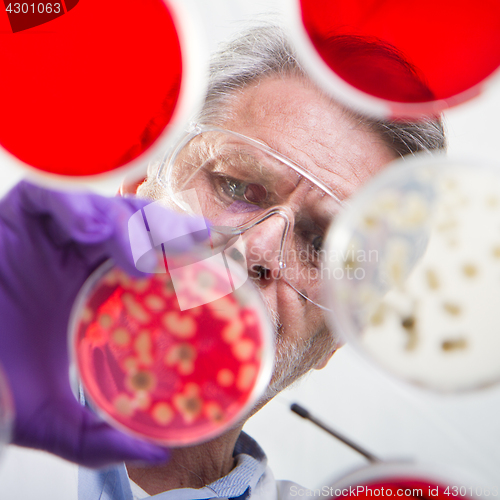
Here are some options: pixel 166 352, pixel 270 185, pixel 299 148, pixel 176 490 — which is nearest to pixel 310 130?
pixel 299 148

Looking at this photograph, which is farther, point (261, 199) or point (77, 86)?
point (261, 199)

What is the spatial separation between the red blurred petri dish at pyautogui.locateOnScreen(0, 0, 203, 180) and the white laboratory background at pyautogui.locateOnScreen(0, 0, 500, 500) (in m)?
0.43

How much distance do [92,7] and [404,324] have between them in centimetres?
85

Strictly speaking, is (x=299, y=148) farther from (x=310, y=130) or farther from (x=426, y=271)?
(x=426, y=271)

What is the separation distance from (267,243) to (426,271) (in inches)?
→ 15.8

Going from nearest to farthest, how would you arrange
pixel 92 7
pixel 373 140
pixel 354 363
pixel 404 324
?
pixel 404 324, pixel 92 7, pixel 373 140, pixel 354 363

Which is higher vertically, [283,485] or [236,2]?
[236,2]

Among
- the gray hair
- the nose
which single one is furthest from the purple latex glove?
the gray hair

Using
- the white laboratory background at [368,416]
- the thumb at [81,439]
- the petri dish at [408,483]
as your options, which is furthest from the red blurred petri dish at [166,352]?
the white laboratory background at [368,416]

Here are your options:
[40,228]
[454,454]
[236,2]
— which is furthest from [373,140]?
[454,454]

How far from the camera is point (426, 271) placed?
75cm

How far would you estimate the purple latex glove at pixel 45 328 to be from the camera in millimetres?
887

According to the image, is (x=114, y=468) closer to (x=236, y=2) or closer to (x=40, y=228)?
(x=40, y=228)

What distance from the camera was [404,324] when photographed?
74 centimetres
